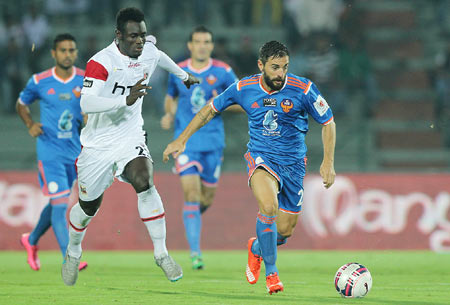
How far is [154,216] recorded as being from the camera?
7.50m

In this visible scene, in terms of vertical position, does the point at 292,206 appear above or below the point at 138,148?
below

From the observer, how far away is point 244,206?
13086 mm

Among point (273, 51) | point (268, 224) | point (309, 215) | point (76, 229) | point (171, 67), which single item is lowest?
point (309, 215)

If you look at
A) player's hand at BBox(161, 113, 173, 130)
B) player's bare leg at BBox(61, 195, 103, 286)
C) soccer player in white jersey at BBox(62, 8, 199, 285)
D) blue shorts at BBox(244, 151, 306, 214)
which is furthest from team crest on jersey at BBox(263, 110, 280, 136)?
player's hand at BBox(161, 113, 173, 130)

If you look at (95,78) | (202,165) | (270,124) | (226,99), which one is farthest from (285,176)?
(202,165)

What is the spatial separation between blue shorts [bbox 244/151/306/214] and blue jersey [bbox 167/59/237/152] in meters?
2.55

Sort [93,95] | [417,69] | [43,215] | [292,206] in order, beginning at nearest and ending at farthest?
[93,95] < [292,206] < [43,215] < [417,69]

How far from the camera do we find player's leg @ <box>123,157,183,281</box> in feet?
24.0

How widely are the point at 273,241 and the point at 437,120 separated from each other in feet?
31.1

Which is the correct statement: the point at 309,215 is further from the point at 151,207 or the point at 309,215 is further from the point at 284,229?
the point at 151,207

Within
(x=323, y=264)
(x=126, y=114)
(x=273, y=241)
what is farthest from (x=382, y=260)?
(x=126, y=114)

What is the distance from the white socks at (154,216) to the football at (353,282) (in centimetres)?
151

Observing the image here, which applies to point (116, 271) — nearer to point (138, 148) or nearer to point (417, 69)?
point (138, 148)

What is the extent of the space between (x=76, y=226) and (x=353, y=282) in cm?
256
